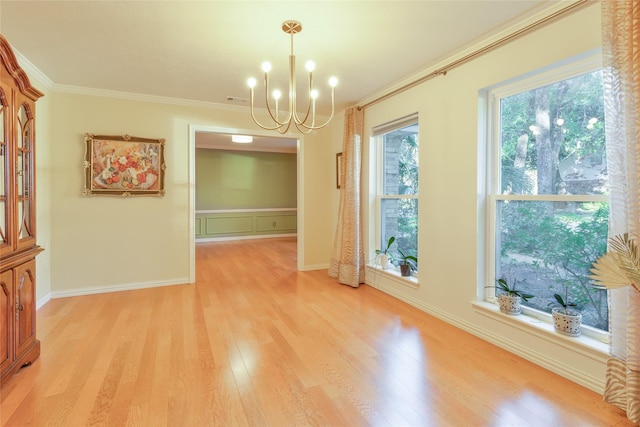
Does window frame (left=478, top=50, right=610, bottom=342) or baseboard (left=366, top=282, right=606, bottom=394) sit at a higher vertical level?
window frame (left=478, top=50, right=610, bottom=342)

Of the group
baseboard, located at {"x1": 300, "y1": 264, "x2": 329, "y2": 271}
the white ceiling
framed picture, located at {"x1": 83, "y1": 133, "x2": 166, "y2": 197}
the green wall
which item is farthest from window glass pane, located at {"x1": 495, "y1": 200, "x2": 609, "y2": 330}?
the green wall

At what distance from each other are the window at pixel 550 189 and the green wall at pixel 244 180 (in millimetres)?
6503

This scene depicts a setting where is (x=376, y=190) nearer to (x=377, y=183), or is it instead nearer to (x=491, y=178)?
(x=377, y=183)

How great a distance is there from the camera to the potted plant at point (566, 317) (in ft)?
6.45

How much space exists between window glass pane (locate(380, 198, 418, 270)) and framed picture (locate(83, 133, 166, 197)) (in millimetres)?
2908

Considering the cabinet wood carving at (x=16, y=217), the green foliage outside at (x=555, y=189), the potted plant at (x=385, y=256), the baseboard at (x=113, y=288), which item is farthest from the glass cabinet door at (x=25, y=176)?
the green foliage outside at (x=555, y=189)

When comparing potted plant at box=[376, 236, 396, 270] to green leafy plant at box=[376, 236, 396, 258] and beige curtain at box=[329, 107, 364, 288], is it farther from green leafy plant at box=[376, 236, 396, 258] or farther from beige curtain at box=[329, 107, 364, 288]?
beige curtain at box=[329, 107, 364, 288]

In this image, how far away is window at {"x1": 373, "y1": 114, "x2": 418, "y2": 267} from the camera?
344 centimetres

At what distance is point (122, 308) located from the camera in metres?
3.15

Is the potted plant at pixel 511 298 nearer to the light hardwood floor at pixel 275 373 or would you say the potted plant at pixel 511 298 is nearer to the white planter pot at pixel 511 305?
the white planter pot at pixel 511 305

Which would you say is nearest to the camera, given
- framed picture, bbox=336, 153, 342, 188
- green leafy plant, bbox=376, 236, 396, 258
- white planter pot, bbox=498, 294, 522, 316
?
white planter pot, bbox=498, 294, 522, 316

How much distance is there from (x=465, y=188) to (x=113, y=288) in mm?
4120

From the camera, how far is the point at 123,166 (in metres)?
3.69

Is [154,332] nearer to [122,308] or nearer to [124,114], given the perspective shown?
[122,308]
